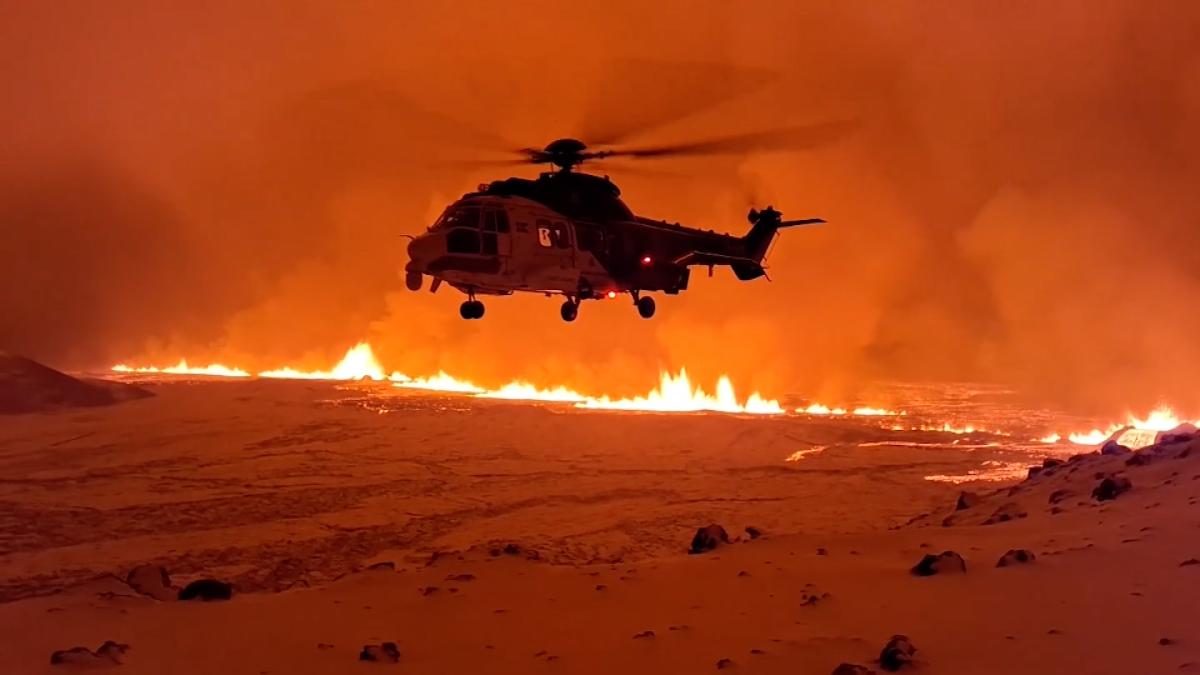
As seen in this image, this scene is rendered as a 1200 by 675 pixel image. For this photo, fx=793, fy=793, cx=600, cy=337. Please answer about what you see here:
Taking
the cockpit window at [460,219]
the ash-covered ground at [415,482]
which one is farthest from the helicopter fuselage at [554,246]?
the ash-covered ground at [415,482]

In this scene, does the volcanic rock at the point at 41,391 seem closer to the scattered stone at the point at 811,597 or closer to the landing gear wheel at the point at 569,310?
the landing gear wheel at the point at 569,310

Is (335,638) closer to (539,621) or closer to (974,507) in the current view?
(539,621)

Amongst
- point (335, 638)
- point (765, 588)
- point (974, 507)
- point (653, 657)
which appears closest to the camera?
point (653, 657)

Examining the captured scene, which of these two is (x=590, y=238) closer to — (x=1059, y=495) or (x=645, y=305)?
(x=645, y=305)

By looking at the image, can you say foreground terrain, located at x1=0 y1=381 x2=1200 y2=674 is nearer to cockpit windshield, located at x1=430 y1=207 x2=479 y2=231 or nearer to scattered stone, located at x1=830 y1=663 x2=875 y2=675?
scattered stone, located at x1=830 y1=663 x2=875 y2=675

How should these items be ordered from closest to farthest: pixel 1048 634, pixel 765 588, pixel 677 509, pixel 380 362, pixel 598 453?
pixel 1048 634 < pixel 765 588 < pixel 677 509 < pixel 598 453 < pixel 380 362

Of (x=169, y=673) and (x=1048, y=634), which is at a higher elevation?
(x=1048, y=634)

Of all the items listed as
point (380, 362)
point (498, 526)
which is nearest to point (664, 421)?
point (498, 526)
